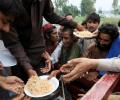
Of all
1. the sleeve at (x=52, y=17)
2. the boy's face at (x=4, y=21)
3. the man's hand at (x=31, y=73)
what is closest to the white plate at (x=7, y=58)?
the man's hand at (x=31, y=73)

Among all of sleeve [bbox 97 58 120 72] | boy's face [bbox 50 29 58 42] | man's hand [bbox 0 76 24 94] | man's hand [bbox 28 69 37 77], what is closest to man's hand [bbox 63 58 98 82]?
sleeve [bbox 97 58 120 72]

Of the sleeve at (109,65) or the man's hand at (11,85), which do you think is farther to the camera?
the man's hand at (11,85)

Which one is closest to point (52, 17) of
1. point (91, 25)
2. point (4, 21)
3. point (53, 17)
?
point (53, 17)

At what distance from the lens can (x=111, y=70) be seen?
1685 mm

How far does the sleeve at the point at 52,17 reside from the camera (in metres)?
3.02

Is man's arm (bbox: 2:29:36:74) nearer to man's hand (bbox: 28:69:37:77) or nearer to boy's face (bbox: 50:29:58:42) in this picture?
man's hand (bbox: 28:69:37:77)

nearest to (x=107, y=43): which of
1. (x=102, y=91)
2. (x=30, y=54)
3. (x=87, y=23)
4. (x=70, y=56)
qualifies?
(x=70, y=56)

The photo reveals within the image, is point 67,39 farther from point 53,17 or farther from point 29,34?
point 29,34

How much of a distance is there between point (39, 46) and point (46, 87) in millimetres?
676

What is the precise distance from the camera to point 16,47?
2.72 meters

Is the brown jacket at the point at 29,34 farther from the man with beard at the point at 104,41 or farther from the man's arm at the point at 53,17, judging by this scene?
the man with beard at the point at 104,41

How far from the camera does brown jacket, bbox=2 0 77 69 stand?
107 inches

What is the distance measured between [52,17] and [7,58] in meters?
0.68

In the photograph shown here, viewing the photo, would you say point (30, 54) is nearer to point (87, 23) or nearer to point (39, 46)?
point (39, 46)
